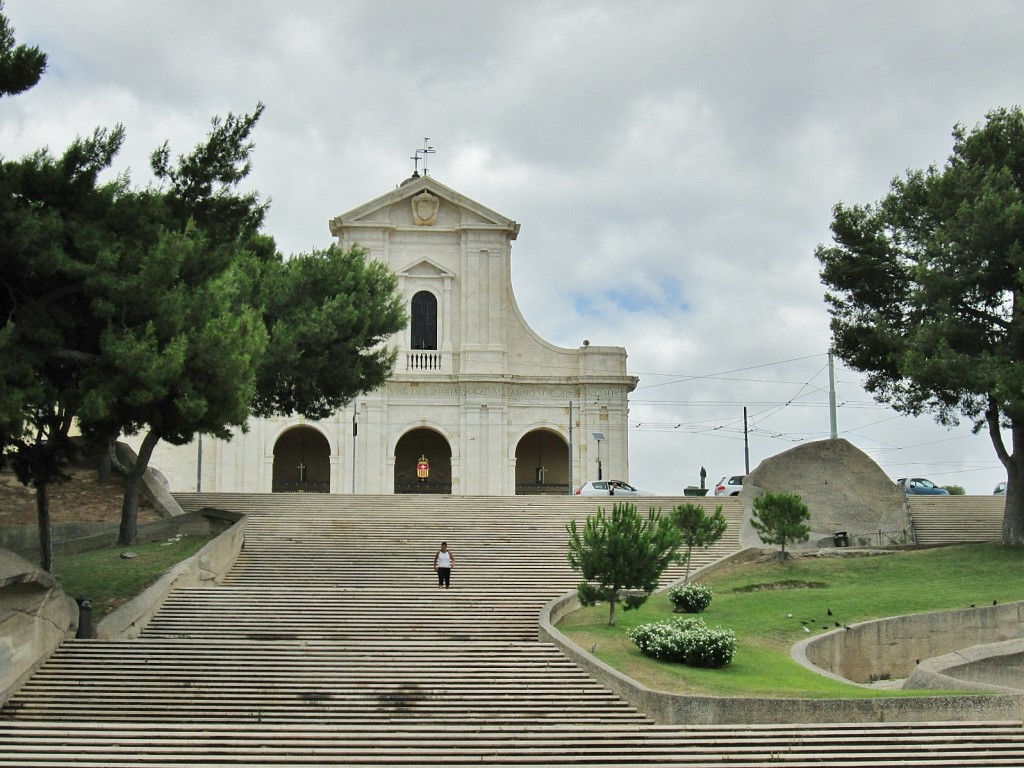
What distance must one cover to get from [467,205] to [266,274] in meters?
19.2

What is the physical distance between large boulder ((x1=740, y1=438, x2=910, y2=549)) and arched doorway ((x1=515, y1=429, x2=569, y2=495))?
56.9ft

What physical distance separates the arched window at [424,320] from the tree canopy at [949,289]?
59.7ft

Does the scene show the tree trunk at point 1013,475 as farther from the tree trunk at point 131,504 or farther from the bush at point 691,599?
the tree trunk at point 131,504

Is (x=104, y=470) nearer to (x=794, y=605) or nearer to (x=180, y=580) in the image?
(x=180, y=580)

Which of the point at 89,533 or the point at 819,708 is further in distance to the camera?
the point at 89,533

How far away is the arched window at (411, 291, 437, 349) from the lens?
50000 millimetres

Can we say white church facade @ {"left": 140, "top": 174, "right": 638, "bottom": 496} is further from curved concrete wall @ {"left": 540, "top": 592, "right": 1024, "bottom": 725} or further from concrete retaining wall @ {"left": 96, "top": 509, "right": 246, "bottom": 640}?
curved concrete wall @ {"left": 540, "top": 592, "right": 1024, "bottom": 725}

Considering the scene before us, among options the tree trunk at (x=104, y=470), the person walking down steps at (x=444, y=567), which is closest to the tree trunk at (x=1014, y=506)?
the person walking down steps at (x=444, y=567)

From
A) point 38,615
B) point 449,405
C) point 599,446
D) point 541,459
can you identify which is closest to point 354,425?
point 449,405

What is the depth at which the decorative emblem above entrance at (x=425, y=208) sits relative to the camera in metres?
50.3

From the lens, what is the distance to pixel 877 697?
1756cm

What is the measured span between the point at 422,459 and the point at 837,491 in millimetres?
19776

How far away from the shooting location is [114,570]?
2583 cm

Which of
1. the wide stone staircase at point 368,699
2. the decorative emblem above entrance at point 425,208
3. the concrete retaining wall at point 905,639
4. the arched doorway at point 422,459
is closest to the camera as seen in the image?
the wide stone staircase at point 368,699
